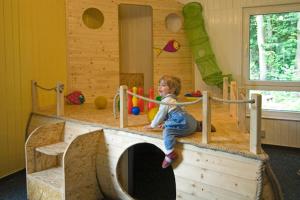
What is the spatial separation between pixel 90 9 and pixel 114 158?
2.50 m

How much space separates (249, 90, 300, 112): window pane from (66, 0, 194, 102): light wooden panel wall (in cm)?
132

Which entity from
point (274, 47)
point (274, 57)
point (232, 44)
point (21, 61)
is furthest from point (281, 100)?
point (21, 61)

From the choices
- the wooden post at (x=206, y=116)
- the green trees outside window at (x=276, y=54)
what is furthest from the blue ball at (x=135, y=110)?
the green trees outside window at (x=276, y=54)

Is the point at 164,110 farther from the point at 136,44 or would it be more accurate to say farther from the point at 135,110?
the point at 136,44

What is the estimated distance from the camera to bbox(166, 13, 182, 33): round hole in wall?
4843 mm

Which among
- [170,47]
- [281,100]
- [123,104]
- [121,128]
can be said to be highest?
[170,47]

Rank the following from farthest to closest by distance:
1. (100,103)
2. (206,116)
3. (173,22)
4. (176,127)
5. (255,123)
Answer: (173,22) → (100,103) → (176,127) → (206,116) → (255,123)

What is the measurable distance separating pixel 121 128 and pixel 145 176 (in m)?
0.97

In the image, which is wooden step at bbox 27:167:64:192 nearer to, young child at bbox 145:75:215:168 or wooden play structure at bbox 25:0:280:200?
wooden play structure at bbox 25:0:280:200

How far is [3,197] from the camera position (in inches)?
114

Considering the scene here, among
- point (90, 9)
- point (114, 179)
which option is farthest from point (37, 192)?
point (90, 9)

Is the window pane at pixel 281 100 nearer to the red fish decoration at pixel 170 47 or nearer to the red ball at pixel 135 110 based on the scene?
the red fish decoration at pixel 170 47

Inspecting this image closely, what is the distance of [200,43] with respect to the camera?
468 centimetres

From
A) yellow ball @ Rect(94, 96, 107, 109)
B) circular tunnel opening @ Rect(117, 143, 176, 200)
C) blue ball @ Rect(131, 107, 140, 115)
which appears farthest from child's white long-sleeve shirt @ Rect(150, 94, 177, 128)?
yellow ball @ Rect(94, 96, 107, 109)
